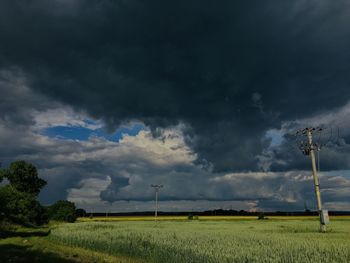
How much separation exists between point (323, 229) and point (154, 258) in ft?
98.4

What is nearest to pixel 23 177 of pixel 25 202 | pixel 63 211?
pixel 25 202

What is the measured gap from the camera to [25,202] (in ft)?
174

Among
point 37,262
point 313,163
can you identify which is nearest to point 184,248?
point 37,262

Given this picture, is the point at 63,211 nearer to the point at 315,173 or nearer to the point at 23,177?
the point at 23,177

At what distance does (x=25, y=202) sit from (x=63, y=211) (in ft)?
220

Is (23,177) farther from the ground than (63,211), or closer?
farther from the ground

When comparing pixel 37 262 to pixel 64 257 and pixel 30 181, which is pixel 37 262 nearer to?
pixel 64 257

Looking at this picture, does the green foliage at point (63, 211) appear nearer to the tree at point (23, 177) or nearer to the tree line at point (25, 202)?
the tree line at point (25, 202)

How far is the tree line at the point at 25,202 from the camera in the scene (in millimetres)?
52000

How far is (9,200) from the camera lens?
5194 centimetres

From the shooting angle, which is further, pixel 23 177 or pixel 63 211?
pixel 63 211

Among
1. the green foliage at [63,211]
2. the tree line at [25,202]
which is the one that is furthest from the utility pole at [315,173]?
the green foliage at [63,211]

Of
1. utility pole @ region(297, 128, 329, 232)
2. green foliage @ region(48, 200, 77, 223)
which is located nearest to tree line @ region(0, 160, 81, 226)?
green foliage @ region(48, 200, 77, 223)

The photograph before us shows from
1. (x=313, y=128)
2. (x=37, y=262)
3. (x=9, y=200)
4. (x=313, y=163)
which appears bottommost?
(x=37, y=262)
